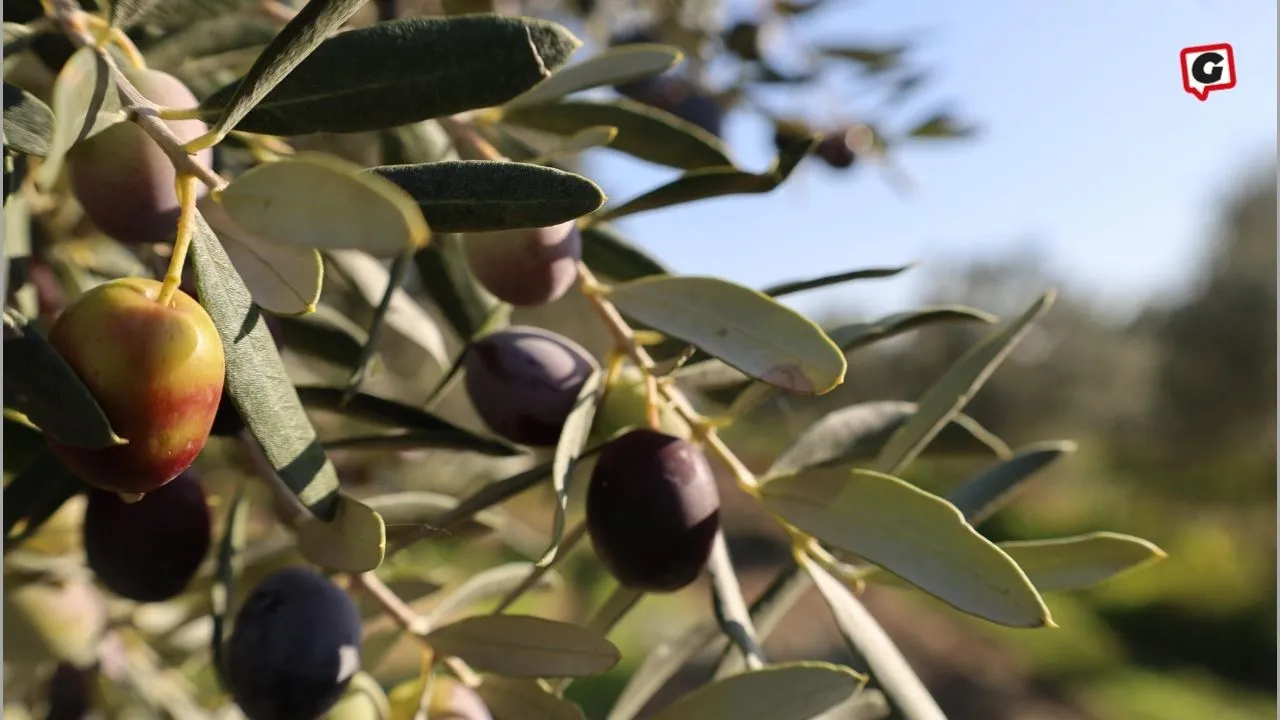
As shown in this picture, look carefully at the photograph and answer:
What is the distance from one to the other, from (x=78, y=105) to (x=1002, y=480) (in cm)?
68

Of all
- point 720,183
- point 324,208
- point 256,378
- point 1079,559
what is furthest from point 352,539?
point 1079,559

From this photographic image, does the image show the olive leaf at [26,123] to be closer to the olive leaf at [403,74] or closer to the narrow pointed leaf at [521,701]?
the olive leaf at [403,74]

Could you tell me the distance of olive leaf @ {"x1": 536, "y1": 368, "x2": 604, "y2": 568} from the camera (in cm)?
50

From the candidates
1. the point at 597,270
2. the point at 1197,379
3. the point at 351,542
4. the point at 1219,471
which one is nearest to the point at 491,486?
the point at 351,542

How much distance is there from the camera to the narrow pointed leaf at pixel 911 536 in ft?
1.72

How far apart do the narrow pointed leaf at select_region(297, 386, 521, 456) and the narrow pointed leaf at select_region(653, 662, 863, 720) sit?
0.20 metres

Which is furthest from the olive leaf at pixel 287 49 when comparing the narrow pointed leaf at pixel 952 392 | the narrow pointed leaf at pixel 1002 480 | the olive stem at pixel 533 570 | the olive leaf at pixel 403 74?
the narrow pointed leaf at pixel 1002 480

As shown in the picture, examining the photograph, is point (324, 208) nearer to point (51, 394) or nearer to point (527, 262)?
point (51, 394)

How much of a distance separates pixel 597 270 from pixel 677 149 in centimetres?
12

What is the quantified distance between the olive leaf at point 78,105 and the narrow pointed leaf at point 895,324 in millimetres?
431

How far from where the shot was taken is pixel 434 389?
2.46 ft

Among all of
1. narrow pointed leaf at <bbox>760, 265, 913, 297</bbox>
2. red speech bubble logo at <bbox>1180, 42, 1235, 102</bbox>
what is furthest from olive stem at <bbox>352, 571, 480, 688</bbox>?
red speech bubble logo at <bbox>1180, 42, 1235, 102</bbox>

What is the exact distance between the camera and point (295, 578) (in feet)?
2.29

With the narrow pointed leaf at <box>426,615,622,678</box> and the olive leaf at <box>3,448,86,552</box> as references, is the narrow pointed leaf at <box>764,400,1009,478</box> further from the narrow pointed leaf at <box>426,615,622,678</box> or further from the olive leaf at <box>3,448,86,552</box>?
the olive leaf at <box>3,448,86,552</box>
